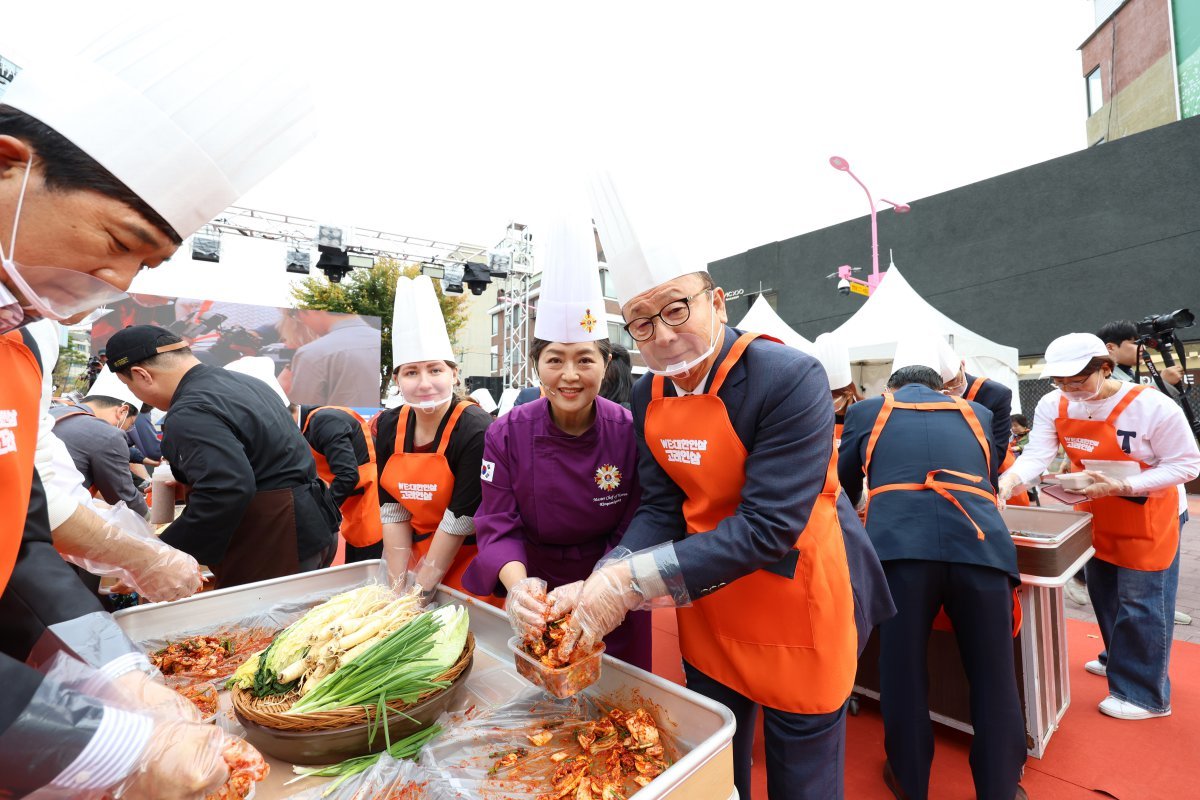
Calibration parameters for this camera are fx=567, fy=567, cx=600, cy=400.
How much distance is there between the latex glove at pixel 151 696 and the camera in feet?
3.04

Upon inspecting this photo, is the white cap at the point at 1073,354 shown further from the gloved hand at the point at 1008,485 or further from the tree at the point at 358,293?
the tree at the point at 358,293

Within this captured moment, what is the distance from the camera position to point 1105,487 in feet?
9.00

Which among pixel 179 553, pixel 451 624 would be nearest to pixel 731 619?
pixel 451 624

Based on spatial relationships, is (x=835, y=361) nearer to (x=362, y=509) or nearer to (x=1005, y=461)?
(x=1005, y=461)

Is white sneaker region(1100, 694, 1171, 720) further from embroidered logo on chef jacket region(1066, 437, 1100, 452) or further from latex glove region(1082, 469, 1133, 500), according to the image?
embroidered logo on chef jacket region(1066, 437, 1100, 452)

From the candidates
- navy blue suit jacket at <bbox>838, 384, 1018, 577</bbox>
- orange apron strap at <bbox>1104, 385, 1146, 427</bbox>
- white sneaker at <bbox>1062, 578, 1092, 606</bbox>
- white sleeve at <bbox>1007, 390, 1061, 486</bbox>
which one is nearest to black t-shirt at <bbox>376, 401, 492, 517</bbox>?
navy blue suit jacket at <bbox>838, 384, 1018, 577</bbox>

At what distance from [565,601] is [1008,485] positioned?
3014 mm

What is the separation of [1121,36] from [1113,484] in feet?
67.2

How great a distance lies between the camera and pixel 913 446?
94.6 inches

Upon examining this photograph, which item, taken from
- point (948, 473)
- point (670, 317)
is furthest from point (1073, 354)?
point (670, 317)

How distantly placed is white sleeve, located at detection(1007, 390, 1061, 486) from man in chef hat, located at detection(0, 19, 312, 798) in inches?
153

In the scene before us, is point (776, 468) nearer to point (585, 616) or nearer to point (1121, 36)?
point (585, 616)

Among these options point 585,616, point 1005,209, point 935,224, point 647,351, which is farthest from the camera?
point 935,224

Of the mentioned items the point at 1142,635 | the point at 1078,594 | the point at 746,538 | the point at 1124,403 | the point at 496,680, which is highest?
the point at 1124,403
